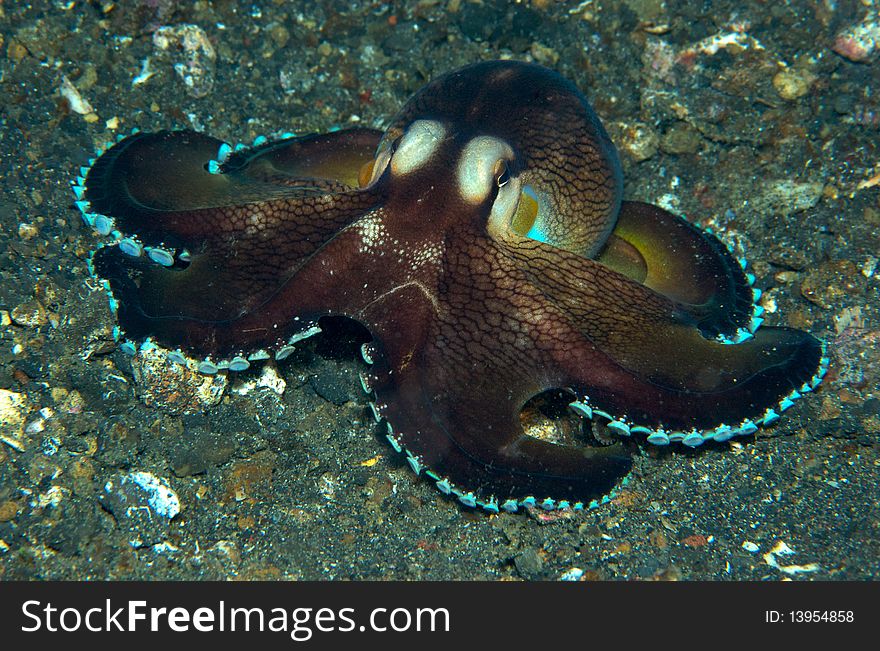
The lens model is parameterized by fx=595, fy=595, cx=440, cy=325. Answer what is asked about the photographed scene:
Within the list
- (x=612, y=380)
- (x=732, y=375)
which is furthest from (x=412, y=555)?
(x=732, y=375)

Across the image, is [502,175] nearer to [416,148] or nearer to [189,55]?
[416,148]

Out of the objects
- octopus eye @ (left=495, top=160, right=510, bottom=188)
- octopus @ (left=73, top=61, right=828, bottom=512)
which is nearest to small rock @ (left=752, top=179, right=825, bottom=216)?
octopus @ (left=73, top=61, right=828, bottom=512)

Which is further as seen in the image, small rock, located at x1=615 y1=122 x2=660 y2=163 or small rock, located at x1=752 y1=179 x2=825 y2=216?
small rock, located at x1=615 y1=122 x2=660 y2=163

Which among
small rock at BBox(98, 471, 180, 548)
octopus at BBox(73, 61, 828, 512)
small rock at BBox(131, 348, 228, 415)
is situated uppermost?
octopus at BBox(73, 61, 828, 512)

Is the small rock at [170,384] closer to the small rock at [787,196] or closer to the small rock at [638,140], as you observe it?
the small rock at [638,140]

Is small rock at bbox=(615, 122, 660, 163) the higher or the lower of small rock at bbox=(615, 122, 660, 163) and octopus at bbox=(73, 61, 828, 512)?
the higher

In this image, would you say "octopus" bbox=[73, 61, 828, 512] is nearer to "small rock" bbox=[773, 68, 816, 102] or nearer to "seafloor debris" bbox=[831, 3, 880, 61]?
"small rock" bbox=[773, 68, 816, 102]

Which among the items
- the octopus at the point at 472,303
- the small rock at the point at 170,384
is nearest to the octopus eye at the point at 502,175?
the octopus at the point at 472,303

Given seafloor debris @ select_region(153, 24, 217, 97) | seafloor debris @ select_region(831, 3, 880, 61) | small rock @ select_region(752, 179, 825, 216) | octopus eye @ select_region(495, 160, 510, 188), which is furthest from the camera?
seafloor debris @ select_region(153, 24, 217, 97)
